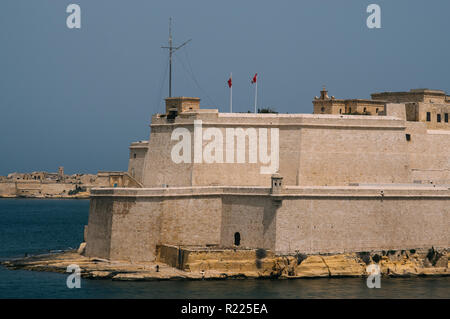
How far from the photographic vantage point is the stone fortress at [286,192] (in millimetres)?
40312

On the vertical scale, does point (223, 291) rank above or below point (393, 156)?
below

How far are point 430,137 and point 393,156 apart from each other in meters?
3.19

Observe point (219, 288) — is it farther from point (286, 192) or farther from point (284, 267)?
point (286, 192)

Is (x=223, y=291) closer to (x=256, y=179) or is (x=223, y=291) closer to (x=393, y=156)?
(x=256, y=179)

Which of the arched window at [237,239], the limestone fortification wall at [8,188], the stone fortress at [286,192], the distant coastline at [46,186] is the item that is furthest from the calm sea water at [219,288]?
the limestone fortification wall at [8,188]

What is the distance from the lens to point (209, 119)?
4384cm

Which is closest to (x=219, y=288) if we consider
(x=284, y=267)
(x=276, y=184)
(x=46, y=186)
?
(x=284, y=267)

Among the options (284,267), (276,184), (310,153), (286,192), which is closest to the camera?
(284,267)

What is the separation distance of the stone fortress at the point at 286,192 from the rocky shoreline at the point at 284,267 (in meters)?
0.47

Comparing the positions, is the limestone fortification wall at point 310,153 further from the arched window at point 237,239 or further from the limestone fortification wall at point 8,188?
the limestone fortification wall at point 8,188

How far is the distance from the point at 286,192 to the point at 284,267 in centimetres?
323

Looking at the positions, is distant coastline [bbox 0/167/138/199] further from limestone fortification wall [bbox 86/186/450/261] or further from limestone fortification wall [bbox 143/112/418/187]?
limestone fortification wall [bbox 86/186/450/261]

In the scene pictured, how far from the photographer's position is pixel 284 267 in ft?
129
